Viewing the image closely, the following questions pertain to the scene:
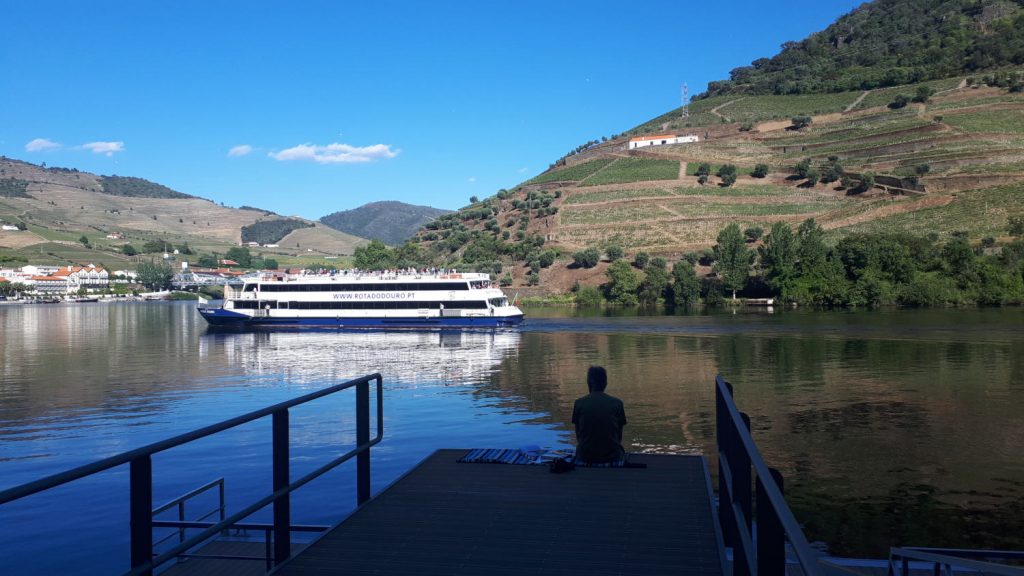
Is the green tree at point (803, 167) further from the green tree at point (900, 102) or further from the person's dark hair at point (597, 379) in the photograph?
the person's dark hair at point (597, 379)

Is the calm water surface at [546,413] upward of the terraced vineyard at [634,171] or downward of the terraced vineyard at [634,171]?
downward

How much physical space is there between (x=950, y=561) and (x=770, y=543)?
3.51 m

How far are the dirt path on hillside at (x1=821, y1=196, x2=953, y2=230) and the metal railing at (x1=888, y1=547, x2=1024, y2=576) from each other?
288ft

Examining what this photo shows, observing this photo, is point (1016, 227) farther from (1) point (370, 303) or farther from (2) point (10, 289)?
(2) point (10, 289)

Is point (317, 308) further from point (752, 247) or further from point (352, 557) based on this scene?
point (352, 557)

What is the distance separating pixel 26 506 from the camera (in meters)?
13.5

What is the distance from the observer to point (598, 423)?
8758 millimetres

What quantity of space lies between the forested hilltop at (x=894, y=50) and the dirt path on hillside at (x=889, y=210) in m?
50.3

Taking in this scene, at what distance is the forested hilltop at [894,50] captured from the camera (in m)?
130

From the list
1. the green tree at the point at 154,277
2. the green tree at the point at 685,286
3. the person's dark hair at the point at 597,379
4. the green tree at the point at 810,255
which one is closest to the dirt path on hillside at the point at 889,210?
the green tree at the point at 810,255

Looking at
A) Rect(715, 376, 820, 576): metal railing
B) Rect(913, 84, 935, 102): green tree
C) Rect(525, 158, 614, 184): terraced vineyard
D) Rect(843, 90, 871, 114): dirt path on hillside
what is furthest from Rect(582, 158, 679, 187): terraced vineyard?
Rect(715, 376, 820, 576): metal railing

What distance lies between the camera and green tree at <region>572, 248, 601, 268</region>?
91750mm

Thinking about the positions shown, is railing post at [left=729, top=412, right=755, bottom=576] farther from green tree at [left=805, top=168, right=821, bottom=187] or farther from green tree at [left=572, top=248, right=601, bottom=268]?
green tree at [left=805, top=168, right=821, bottom=187]

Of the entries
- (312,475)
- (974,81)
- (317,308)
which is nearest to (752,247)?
(317,308)
